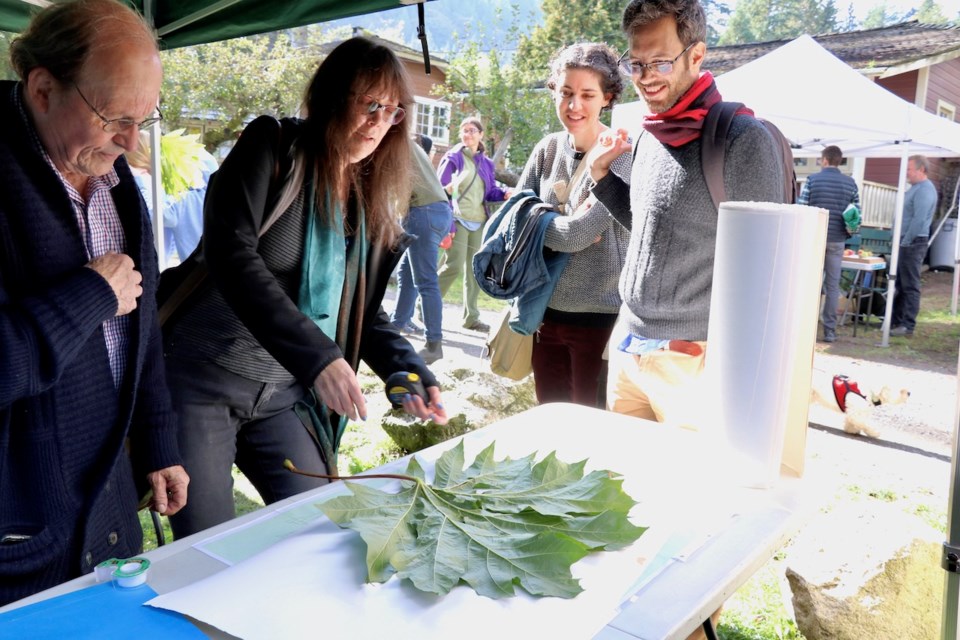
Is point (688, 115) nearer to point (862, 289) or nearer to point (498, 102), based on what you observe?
point (862, 289)

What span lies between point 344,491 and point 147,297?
0.59 m

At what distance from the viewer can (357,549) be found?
0.94 meters

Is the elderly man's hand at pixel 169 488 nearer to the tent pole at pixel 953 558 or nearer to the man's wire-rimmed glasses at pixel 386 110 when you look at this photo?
the man's wire-rimmed glasses at pixel 386 110

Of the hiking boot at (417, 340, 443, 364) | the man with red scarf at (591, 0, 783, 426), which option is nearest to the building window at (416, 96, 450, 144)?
the hiking boot at (417, 340, 443, 364)

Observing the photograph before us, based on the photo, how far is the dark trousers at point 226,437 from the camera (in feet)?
5.74

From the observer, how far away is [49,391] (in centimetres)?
126

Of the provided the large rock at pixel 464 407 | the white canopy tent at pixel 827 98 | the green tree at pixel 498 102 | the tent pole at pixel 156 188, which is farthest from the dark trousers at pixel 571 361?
the green tree at pixel 498 102

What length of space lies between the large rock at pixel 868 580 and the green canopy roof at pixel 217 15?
2.53m

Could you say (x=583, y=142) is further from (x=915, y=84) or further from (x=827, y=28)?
(x=827, y=28)

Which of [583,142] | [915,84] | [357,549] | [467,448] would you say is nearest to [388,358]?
[467,448]

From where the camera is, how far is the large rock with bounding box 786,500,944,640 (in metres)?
2.53

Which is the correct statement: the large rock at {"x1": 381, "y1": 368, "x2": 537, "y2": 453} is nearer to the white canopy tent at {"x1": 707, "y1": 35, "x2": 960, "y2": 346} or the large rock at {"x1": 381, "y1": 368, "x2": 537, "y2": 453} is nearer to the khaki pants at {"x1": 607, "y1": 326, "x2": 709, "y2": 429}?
the khaki pants at {"x1": 607, "y1": 326, "x2": 709, "y2": 429}

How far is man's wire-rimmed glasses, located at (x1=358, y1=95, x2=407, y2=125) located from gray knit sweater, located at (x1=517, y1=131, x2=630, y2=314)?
2.79 ft

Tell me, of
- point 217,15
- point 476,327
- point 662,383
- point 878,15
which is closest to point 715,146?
point 662,383
